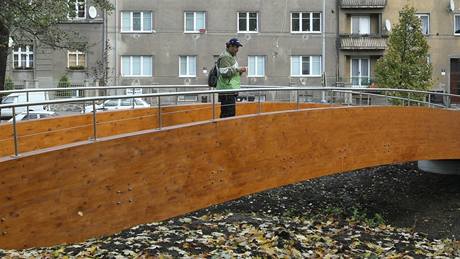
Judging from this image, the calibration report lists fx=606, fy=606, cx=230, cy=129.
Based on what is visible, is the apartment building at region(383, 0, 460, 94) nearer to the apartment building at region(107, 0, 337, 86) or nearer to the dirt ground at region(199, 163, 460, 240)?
the apartment building at region(107, 0, 337, 86)

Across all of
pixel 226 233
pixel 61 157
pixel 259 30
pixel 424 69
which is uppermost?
pixel 259 30

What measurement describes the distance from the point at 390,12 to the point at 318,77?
299 inches

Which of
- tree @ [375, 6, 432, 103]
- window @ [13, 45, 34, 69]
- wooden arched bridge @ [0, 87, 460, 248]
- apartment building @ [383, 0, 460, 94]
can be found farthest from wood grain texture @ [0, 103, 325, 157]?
apartment building @ [383, 0, 460, 94]

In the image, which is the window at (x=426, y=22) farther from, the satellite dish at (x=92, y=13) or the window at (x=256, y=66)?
the satellite dish at (x=92, y=13)

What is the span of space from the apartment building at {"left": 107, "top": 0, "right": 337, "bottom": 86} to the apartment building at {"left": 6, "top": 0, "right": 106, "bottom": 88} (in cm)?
105

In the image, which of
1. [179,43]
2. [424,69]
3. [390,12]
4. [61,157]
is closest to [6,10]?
[61,157]

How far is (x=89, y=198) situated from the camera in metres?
8.91

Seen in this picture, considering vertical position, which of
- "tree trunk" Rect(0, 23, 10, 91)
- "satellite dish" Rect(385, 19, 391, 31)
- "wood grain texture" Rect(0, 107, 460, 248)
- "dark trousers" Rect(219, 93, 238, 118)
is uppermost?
"satellite dish" Rect(385, 19, 391, 31)

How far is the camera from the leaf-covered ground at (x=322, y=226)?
29.3ft

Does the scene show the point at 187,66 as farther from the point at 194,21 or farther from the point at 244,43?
the point at 244,43

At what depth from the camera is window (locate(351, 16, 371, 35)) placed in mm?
47781

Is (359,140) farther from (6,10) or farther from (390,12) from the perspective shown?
(390,12)

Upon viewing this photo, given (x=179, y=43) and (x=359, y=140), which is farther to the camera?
(x=179, y=43)

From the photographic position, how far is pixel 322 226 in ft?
40.8
